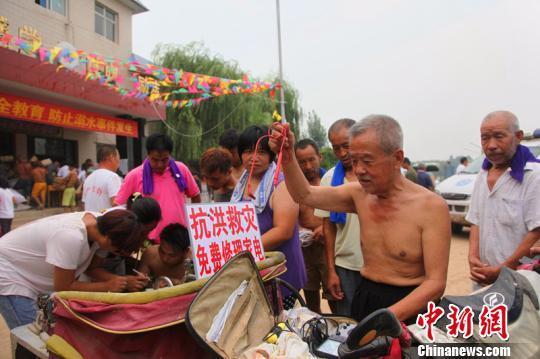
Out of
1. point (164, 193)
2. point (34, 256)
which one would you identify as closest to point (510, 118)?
point (164, 193)

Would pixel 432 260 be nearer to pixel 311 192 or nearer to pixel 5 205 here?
pixel 311 192

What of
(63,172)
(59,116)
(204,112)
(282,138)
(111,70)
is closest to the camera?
(282,138)

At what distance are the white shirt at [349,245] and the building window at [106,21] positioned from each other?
13.9 m

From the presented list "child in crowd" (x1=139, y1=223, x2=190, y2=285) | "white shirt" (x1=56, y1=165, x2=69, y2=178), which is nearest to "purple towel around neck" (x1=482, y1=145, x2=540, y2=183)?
"child in crowd" (x1=139, y1=223, x2=190, y2=285)

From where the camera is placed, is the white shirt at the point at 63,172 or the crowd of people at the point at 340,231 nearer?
the crowd of people at the point at 340,231

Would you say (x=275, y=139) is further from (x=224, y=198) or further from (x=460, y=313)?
(x=224, y=198)

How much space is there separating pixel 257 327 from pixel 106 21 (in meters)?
15.4

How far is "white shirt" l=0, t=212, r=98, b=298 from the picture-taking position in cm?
219

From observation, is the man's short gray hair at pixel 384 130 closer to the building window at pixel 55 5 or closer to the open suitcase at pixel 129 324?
the open suitcase at pixel 129 324

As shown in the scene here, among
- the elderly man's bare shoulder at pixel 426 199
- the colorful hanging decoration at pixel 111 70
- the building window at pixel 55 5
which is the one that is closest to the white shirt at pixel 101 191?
the elderly man's bare shoulder at pixel 426 199

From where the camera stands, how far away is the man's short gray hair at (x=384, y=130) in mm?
1673

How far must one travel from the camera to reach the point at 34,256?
226 cm

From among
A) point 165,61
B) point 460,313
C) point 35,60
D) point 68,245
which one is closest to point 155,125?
point 165,61

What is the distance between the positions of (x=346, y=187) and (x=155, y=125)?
16289 mm
